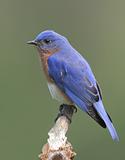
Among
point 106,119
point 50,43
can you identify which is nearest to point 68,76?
point 50,43

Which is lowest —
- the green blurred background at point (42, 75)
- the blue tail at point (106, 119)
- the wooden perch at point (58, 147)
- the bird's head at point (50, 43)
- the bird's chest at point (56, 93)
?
the wooden perch at point (58, 147)

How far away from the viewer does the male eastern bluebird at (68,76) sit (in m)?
11.1

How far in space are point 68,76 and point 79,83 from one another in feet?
0.48

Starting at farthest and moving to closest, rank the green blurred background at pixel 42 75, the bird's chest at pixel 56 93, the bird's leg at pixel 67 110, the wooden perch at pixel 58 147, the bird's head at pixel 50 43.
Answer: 1. the green blurred background at pixel 42 75
2. the bird's head at pixel 50 43
3. the bird's chest at pixel 56 93
4. the bird's leg at pixel 67 110
5. the wooden perch at pixel 58 147

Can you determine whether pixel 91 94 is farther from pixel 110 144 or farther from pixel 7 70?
pixel 7 70

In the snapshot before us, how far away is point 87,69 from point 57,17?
17.5 feet

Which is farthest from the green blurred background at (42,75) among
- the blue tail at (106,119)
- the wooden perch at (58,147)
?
the wooden perch at (58,147)

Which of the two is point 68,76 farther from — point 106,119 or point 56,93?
point 106,119

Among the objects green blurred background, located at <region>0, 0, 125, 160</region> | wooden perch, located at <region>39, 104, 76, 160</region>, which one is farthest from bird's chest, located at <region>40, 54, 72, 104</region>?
green blurred background, located at <region>0, 0, 125, 160</region>

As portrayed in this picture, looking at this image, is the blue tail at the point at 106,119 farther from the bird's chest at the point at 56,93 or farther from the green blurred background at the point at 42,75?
the green blurred background at the point at 42,75

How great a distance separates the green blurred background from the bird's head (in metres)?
2.96

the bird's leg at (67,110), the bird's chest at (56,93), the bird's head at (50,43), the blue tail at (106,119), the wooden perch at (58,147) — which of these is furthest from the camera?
the bird's head at (50,43)

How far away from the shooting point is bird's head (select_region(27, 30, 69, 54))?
37.9 feet

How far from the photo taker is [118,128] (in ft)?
51.3
